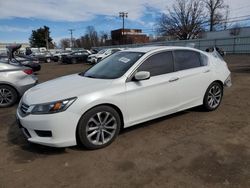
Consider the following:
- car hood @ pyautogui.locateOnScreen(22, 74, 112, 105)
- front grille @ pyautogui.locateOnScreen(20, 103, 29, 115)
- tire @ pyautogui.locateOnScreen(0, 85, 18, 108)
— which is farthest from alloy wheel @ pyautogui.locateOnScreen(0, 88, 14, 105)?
front grille @ pyautogui.locateOnScreen(20, 103, 29, 115)

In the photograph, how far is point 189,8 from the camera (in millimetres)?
44844

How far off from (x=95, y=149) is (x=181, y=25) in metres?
46.0


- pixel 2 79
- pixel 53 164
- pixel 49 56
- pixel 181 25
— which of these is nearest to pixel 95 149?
pixel 53 164

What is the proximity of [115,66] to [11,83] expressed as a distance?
3661 mm

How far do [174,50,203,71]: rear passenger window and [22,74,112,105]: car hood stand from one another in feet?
5.21

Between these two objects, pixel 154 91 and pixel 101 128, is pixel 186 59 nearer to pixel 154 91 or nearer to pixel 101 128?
pixel 154 91

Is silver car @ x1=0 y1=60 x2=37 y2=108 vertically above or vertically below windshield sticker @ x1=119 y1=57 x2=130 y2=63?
below

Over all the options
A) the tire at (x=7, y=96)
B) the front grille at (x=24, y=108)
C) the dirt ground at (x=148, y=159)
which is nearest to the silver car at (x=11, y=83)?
the tire at (x=7, y=96)

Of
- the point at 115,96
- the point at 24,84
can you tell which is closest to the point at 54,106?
the point at 115,96

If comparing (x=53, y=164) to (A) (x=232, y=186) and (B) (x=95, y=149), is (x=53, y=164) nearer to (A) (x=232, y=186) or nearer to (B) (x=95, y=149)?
(B) (x=95, y=149)

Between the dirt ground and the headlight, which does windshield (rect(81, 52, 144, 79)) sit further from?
the dirt ground

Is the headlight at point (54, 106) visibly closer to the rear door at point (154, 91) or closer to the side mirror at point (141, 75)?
the rear door at point (154, 91)

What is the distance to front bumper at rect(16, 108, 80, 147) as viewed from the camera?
129 inches

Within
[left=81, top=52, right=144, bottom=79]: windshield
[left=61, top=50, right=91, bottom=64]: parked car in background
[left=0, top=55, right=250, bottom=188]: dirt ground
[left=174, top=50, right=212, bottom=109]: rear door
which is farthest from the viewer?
[left=61, top=50, right=91, bottom=64]: parked car in background
